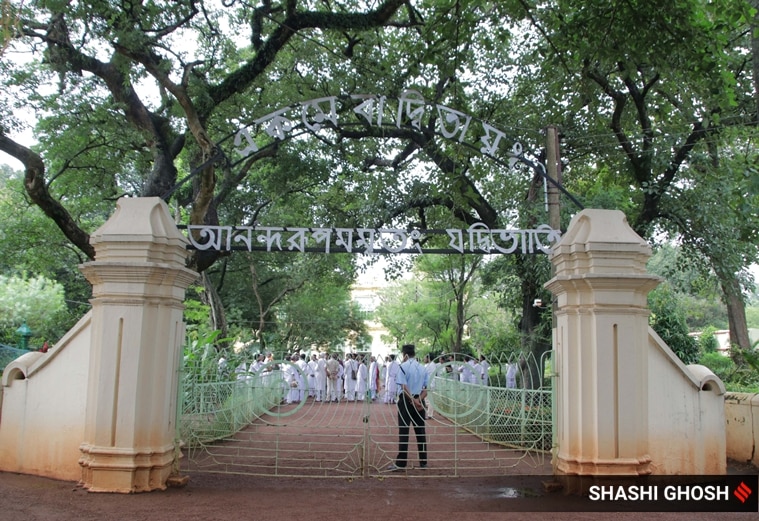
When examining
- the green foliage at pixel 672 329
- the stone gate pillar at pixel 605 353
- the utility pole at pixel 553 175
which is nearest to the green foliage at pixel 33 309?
the utility pole at pixel 553 175

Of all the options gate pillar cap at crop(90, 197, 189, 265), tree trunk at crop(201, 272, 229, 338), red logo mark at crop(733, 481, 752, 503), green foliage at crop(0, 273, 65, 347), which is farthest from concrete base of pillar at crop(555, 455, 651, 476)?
green foliage at crop(0, 273, 65, 347)

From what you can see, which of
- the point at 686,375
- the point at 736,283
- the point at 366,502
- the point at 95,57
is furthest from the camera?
the point at 736,283

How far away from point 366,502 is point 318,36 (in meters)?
12.0

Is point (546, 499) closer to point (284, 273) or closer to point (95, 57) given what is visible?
point (95, 57)

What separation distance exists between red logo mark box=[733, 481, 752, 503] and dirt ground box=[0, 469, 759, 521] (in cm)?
21

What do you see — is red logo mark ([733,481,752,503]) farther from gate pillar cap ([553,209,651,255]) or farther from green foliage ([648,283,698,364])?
green foliage ([648,283,698,364])

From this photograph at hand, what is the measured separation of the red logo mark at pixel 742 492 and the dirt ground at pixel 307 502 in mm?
214

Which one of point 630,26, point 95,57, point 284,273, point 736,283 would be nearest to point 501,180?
point 736,283

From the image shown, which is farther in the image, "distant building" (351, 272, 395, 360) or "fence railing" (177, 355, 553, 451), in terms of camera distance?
"distant building" (351, 272, 395, 360)

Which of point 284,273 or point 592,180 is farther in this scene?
point 284,273

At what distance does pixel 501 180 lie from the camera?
15656mm

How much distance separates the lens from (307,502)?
6414 mm

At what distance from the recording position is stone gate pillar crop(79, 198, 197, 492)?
6.55m

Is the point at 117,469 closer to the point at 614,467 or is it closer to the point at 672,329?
the point at 614,467
